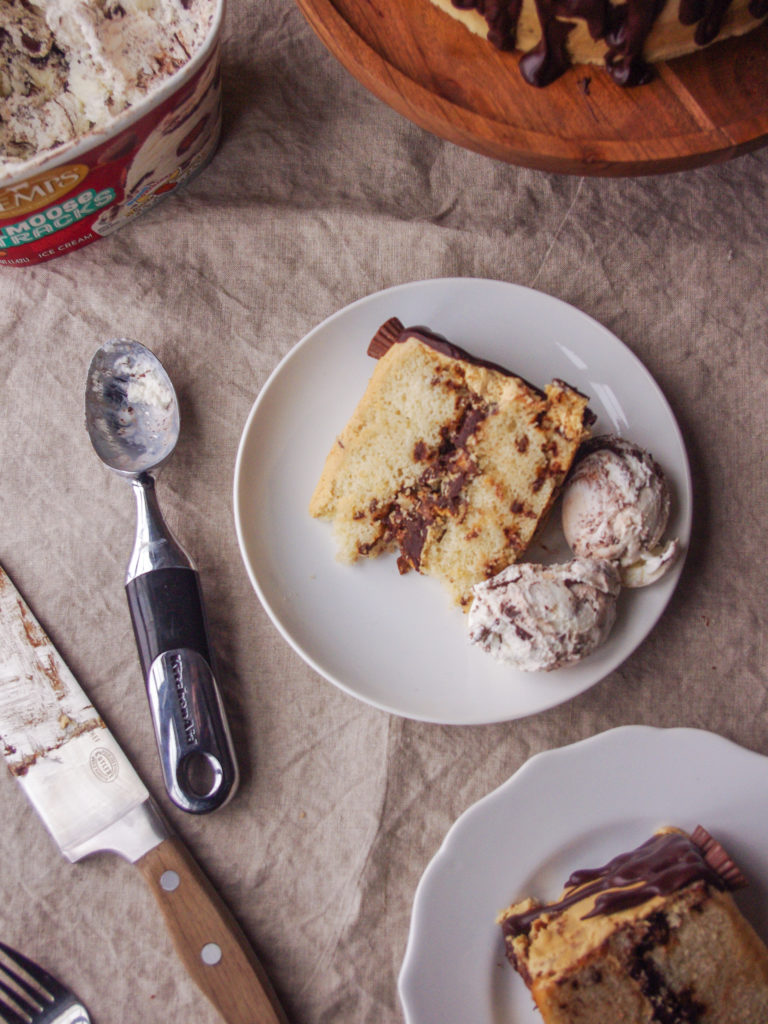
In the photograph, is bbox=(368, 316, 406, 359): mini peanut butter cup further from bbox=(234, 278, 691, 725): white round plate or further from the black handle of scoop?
the black handle of scoop

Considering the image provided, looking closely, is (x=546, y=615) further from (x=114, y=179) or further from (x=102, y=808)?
(x=114, y=179)

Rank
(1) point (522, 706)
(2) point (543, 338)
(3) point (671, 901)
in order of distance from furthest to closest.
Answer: (2) point (543, 338) < (1) point (522, 706) < (3) point (671, 901)

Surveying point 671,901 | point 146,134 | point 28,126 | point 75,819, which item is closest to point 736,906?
point 671,901

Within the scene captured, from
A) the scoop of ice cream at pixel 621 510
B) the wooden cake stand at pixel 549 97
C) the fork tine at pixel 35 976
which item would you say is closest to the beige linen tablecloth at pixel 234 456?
the fork tine at pixel 35 976

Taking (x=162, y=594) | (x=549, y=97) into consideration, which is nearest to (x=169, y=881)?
(x=162, y=594)

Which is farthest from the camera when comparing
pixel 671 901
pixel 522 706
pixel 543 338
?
pixel 543 338

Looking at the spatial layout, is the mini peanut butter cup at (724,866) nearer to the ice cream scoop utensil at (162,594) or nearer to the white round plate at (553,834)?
the white round plate at (553,834)

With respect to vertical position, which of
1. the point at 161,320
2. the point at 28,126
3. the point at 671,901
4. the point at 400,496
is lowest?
the point at 671,901

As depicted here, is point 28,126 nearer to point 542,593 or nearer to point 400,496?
point 400,496
